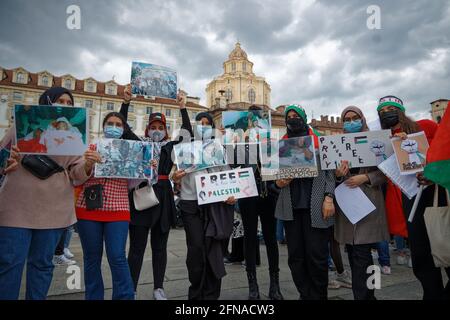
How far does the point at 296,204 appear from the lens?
3049 mm

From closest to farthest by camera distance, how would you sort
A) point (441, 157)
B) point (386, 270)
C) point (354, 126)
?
point (441, 157) < point (354, 126) < point (386, 270)

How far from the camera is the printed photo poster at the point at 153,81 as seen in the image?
131 inches

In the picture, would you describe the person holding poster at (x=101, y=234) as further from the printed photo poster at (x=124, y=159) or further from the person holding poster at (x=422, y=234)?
the person holding poster at (x=422, y=234)

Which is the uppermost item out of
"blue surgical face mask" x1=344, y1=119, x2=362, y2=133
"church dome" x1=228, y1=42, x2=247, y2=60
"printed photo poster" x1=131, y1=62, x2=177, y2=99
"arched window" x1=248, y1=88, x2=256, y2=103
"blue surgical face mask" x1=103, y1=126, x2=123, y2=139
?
"church dome" x1=228, y1=42, x2=247, y2=60

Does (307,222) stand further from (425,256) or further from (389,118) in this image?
(389,118)

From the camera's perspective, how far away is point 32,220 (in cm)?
235

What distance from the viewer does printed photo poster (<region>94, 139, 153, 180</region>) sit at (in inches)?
109

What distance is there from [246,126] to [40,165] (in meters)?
2.34

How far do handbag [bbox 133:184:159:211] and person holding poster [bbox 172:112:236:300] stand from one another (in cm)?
31

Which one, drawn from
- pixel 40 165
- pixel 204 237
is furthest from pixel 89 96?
pixel 204 237

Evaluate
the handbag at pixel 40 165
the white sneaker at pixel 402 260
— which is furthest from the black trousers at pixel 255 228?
the white sneaker at pixel 402 260

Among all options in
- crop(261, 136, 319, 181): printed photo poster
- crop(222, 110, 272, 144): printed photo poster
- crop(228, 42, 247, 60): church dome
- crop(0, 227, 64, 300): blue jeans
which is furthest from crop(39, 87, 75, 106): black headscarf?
crop(228, 42, 247, 60): church dome

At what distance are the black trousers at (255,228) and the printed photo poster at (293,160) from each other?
570mm

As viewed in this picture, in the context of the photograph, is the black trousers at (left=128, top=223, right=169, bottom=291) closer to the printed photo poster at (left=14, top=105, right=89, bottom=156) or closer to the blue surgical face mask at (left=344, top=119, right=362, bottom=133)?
the printed photo poster at (left=14, top=105, right=89, bottom=156)
